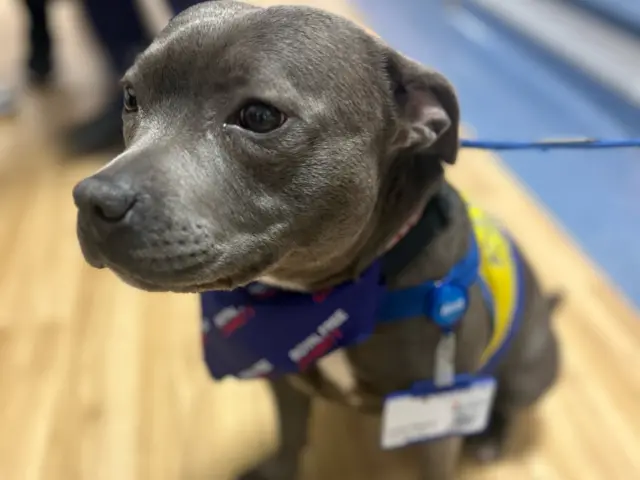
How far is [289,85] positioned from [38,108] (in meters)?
2.23

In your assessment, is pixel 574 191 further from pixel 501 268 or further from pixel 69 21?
pixel 69 21

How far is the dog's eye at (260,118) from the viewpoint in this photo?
0.86m

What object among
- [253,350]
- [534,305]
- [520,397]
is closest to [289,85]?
[253,350]

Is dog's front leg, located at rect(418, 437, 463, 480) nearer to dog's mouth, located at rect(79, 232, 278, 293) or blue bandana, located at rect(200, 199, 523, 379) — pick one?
blue bandana, located at rect(200, 199, 523, 379)

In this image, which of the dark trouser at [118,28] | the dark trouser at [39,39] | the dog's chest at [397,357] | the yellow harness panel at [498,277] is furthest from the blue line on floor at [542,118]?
the dark trouser at [39,39]

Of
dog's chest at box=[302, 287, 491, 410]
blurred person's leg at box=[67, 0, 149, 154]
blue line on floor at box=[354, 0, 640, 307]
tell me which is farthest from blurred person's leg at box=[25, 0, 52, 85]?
dog's chest at box=[302, 287, 491, 410]

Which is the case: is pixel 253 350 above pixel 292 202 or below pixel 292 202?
below

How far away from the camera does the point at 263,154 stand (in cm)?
86

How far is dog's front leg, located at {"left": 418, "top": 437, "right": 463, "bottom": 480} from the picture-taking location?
4.31ft

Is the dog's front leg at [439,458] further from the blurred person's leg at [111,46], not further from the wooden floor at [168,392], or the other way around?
the blurred person's leg at [111,46]

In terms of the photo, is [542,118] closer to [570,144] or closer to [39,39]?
[570,144]

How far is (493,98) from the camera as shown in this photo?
2.94 m

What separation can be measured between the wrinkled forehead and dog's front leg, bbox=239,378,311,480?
2.10 ft

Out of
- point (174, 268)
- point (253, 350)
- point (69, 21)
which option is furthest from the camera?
point (69, 21)
